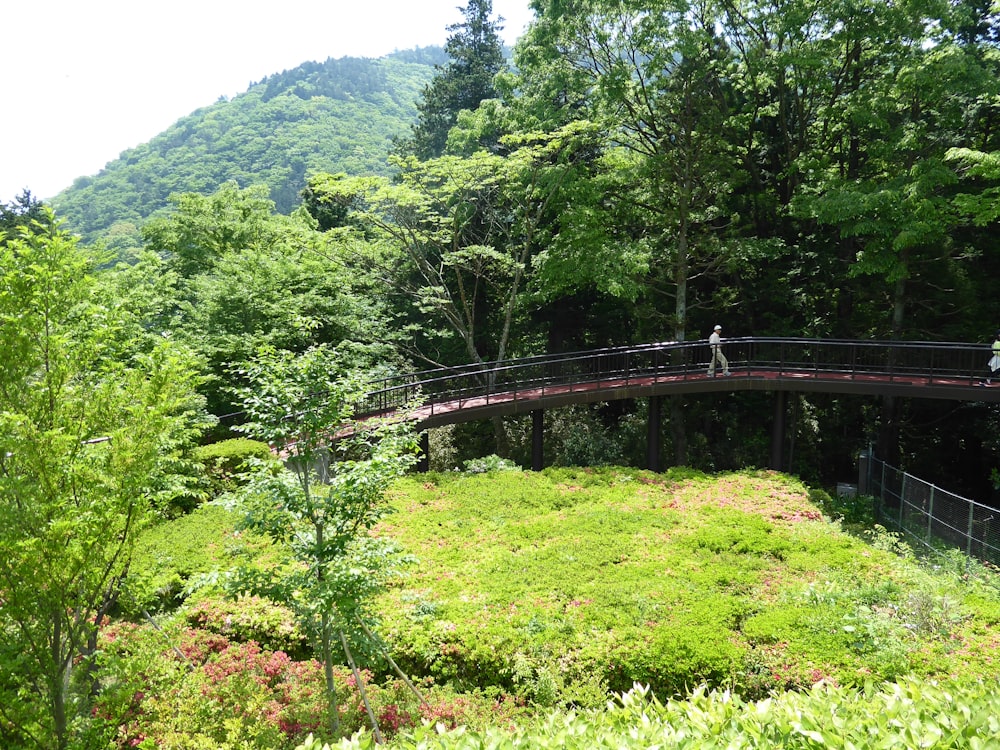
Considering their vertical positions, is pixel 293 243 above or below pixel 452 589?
above

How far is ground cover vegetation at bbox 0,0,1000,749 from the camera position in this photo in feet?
20.2

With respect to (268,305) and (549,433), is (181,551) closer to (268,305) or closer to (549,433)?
(268,305)

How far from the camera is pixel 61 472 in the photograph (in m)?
5.89

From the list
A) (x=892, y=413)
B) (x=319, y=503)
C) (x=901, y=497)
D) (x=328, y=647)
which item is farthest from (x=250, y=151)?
(x=328, y=647)

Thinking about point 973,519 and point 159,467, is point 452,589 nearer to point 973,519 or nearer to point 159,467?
point 159,467

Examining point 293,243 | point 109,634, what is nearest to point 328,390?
point 109,634

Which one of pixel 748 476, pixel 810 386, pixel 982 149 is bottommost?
pixel 748 476

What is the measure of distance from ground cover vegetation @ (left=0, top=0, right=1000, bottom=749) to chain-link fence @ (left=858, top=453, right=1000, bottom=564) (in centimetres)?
86

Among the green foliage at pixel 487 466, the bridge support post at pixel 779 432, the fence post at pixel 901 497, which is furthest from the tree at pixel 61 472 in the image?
the bridge support post at pixel 779 432

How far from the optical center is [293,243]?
2256cm

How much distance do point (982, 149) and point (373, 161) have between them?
62794mm

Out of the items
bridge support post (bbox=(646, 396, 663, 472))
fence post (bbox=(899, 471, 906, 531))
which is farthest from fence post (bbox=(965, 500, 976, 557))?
bridge support post (bbox=(646, 396, 663, 472))

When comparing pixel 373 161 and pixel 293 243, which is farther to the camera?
pixel 373 161

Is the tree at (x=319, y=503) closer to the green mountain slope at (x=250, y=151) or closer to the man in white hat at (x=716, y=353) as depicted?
the man in white hat at (x=716, y=353)
